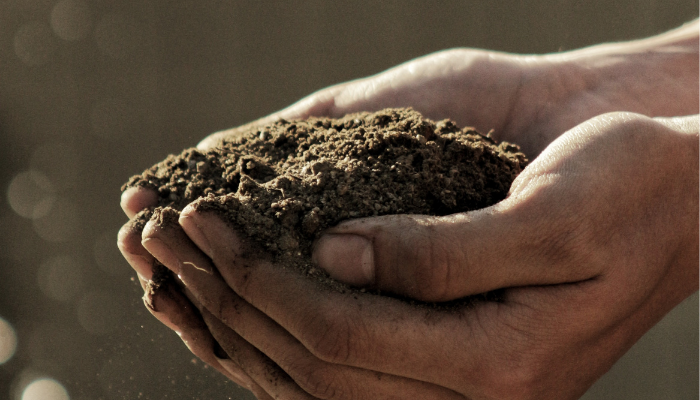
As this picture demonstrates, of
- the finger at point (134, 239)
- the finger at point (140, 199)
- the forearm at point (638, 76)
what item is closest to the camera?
the finger at point (134, 239)

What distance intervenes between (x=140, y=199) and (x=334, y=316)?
69cm

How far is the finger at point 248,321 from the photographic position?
1142 mm

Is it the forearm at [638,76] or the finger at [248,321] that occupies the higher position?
the forearm at [638,76]

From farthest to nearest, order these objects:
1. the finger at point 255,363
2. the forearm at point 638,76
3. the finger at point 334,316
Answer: the forearm at point 638,76 < the finger at point 255,363 < the finger at point 334,316

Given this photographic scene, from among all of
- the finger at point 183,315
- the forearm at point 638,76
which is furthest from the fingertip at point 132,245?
the forearm at point 638,76

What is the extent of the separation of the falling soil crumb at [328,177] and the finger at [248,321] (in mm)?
60

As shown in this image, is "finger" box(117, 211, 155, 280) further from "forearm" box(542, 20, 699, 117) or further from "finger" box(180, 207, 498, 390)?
"forearm" box(542, 20, 699, 117)

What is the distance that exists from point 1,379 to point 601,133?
375cm

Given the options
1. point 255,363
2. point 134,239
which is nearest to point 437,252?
point 255,363

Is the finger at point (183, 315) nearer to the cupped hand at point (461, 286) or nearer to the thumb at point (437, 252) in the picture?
the cupped hand at point (461, 286)

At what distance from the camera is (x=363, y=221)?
1.14 metres

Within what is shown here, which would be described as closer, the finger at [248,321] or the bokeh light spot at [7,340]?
the finger at [248,321]

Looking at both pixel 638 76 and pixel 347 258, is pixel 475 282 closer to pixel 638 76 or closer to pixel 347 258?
pixel 347 258

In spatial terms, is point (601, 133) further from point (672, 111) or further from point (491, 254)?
point (672, 111)
